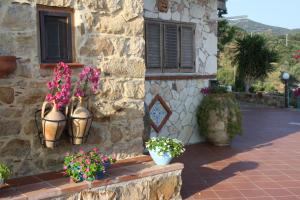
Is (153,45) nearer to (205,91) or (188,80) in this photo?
(188,80)

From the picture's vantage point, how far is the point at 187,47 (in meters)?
8.90

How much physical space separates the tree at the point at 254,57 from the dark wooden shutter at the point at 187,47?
1081 centimetres

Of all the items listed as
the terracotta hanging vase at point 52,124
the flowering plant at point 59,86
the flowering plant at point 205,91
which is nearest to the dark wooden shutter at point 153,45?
the flowering plant at point 205,91

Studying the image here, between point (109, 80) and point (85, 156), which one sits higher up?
point (109, 80)

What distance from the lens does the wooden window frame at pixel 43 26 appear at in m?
4.47

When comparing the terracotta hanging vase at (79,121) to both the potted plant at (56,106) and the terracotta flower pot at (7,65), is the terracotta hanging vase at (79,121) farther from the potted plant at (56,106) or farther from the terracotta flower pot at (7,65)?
the terracotta flower pot at (7,65)

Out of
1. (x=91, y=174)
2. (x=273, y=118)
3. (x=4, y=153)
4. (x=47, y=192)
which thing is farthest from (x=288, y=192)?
(x=273, y=118)

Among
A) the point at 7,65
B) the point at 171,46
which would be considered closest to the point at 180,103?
the point at 171,46

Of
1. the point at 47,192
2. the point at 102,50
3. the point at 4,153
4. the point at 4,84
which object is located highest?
the point at 102,50

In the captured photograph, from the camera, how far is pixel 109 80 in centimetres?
511

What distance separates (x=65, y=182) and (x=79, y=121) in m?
0.71

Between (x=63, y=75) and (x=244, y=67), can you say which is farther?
(x=244, y=67)

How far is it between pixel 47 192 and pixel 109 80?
5.79ft

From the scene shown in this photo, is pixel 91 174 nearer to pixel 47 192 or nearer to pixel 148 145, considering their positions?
pixel 47 192
